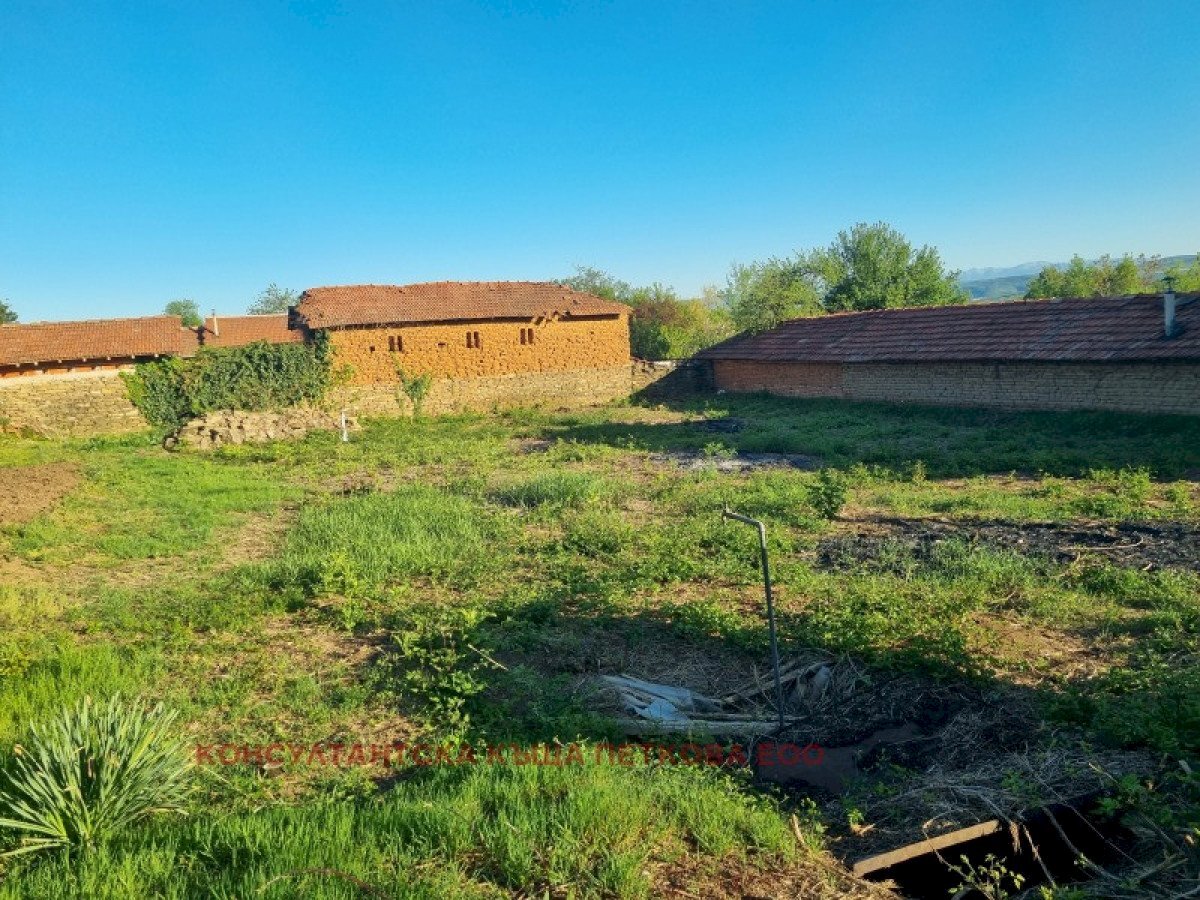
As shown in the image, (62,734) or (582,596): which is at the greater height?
(62,734)

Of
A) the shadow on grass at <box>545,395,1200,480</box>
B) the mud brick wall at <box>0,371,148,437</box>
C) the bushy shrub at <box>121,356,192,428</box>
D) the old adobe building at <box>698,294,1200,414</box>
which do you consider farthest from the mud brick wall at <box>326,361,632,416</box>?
the mud brick wall at <box>0,371,148,437</box>

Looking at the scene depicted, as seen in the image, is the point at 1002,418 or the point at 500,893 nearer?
the point at 500,893

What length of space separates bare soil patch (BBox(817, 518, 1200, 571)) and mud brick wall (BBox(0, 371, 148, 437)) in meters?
22.5

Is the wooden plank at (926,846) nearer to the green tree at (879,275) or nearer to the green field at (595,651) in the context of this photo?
the green field at (595,651)

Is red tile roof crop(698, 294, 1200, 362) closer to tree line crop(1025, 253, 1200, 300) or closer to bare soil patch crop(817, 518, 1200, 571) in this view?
bare soil patch crop(817, 518, 1200, 571)

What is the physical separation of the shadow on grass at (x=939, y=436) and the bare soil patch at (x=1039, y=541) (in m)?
3.70

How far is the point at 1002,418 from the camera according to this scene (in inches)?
802

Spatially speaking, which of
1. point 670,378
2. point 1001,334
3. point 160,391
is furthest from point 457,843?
point 670,378

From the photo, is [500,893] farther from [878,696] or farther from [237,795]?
[878,696]

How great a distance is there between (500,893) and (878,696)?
3.63 meters

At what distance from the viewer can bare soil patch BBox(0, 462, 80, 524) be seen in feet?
41.0

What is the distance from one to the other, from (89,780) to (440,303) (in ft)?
83.4

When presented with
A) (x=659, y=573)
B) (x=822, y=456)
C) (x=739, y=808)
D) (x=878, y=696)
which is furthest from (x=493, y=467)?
(x=739, y=808)

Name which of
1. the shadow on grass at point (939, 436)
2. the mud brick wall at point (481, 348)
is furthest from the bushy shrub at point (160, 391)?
the shadow on grass at point (939, 436)
